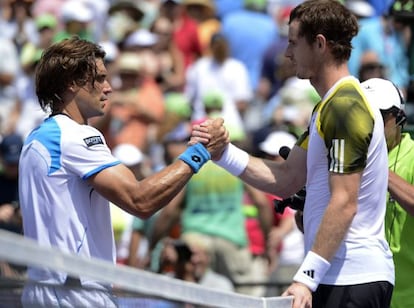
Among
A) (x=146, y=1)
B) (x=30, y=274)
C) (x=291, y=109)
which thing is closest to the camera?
(x=30, y=274)

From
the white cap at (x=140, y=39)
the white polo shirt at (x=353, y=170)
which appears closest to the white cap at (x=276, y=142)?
the white cap at (x=140, y=39)

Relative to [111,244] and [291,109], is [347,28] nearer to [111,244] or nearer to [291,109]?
[111,244]

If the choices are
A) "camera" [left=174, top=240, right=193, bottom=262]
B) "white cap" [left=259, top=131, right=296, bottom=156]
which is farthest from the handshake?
"white cap" [left=259, top=131, right=296, bottom=156]

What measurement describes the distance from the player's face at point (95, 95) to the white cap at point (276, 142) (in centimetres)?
499

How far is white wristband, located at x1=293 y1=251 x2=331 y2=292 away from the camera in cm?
502

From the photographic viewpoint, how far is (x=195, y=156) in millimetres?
5523

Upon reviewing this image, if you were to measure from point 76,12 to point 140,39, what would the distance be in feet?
2.79

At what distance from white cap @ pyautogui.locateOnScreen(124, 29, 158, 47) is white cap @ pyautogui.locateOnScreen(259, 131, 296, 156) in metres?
3.21

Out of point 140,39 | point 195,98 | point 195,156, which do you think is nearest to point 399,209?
point 195,156

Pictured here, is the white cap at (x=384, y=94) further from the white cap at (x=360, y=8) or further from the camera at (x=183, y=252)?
the white cap at (x=360, y=8)

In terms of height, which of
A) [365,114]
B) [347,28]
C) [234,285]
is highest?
[347,28]

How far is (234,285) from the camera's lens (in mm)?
10094

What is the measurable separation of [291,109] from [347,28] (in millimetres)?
6407

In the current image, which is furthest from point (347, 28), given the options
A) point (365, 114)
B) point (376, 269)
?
point (376, 269)
